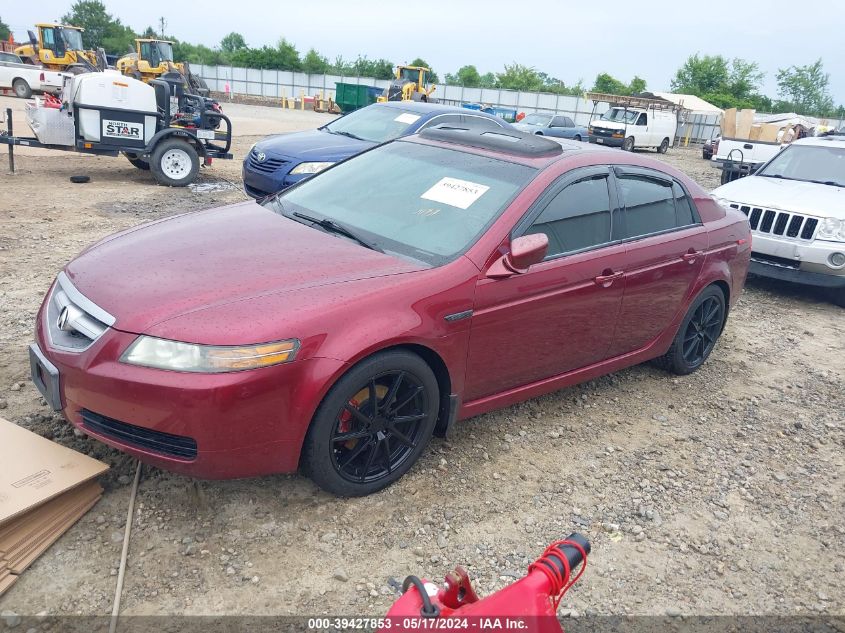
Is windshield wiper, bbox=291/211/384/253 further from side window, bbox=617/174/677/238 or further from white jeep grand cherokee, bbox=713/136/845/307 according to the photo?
white jeep grand cherokee, bbox=713/136/845/307

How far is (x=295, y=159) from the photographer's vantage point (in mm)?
8734

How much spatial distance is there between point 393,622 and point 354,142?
8.45 m

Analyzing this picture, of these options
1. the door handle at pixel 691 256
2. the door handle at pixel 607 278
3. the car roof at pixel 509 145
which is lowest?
the door handle at pixel 607 278

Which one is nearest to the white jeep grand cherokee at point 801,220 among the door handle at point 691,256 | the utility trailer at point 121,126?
the door handle at point 691,256

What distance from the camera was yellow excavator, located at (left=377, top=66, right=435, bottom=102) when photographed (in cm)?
3046

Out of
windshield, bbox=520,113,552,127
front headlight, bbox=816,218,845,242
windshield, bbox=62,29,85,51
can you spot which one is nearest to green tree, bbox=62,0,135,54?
windshield, bbox=62,29,85,51

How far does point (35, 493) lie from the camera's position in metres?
2.76

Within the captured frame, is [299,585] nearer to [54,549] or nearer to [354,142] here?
[54,549]

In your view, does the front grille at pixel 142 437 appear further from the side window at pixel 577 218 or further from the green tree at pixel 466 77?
the green tree at pixel 466 77

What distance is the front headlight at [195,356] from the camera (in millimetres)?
2652

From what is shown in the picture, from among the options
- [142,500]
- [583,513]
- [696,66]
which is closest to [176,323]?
[142,500]

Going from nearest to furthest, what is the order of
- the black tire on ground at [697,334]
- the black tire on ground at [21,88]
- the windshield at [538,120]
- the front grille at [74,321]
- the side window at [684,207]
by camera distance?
the front grille at [74,321], the side window at [684,207], the black tire on ground at [697,334], the windshield at [538,120], the black tire on ground at [21,88]

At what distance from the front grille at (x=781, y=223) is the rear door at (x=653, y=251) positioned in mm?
3277

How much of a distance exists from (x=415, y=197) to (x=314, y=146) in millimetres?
5768
